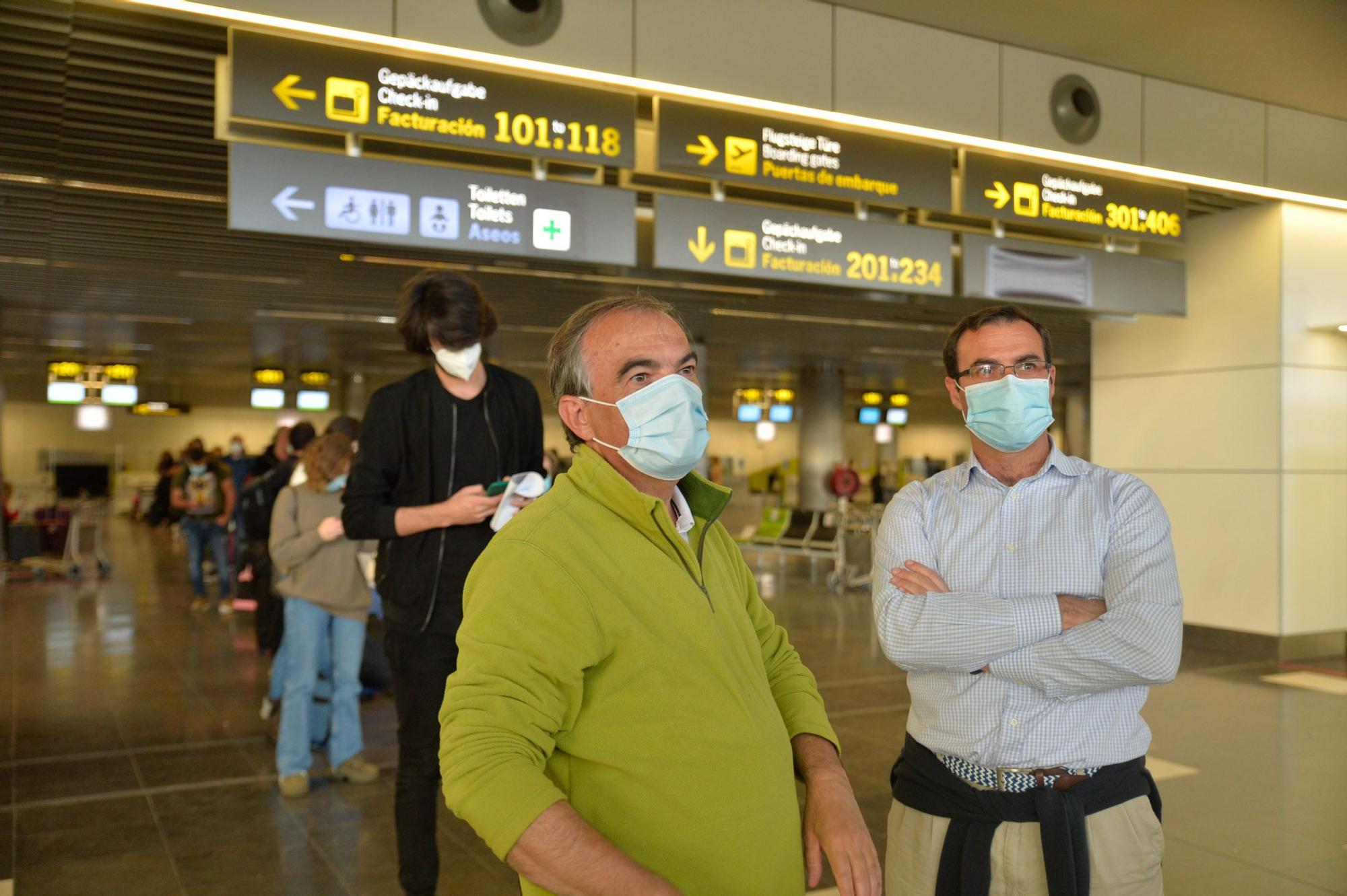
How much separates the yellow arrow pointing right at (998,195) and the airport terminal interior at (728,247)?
16mm

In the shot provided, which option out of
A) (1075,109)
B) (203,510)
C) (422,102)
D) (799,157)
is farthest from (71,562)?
(1075,109)

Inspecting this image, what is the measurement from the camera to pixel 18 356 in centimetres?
2123

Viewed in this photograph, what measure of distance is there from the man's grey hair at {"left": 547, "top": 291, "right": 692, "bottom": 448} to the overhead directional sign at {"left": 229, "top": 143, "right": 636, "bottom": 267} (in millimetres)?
4004

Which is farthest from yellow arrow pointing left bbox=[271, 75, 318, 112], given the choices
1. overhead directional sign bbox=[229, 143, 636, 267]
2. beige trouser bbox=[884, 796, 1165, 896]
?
beige trouser bbox=[884, 796, 1165, 896]

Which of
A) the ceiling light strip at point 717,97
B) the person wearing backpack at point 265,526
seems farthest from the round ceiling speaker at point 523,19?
the person wearing backpack at point 265,526

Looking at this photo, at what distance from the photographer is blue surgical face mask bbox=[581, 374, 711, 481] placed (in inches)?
64.7

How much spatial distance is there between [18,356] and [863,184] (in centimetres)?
2055

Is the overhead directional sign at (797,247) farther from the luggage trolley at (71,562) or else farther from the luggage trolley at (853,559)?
the luggage trolley at (71,562)

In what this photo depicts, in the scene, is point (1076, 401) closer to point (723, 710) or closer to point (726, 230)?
point (726, 230)

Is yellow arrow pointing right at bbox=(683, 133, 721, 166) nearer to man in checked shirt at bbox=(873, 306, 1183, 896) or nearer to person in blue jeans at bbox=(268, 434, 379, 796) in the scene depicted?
person in blue jeans at bbox=(268, 434, 379, 796)

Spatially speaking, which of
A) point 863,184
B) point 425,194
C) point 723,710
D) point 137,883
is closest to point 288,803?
point 137,883

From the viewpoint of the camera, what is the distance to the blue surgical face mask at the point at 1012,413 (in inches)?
89.8

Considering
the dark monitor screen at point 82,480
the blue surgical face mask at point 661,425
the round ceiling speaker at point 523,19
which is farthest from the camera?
the dark monitor screen at point 82,480

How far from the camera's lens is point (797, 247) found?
6637mm
